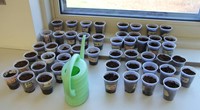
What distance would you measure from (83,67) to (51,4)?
0.54m

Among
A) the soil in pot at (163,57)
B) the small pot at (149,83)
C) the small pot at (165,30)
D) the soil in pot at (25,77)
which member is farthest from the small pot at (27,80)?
the small pot at (165,30)

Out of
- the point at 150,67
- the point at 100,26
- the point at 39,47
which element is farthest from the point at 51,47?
the point at 150,67

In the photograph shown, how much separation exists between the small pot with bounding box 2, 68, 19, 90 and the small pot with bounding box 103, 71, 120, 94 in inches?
14.9

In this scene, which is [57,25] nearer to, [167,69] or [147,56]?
[147,56]

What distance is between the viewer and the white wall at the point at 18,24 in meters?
1.00

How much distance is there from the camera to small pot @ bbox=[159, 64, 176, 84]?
0.87 meters

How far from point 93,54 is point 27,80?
1.03 feet

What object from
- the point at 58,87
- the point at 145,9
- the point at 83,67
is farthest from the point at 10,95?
the point at 145,9

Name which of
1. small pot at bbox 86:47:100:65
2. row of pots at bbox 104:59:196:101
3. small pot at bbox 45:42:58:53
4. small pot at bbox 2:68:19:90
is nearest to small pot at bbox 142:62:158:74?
row of pots at bbox 104:59:196:101

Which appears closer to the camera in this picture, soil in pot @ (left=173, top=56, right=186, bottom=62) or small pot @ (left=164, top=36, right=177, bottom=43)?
soil in pot @ (left=173, top=56, right=186, bottom=62)

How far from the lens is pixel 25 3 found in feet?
3.21

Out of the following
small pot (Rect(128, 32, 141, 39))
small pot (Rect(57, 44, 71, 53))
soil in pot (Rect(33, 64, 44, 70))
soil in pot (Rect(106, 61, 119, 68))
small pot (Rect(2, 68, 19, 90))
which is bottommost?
small pot (Rect(2, 68, 19, 90))

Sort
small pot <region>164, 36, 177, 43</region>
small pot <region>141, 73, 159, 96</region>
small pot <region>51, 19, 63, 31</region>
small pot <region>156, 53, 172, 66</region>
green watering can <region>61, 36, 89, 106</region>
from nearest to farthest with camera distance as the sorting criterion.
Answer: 1. green watering can <region>61, 36, 89, 106</region>
2. small pot <region>141, 73, 159, 96</region>
3. small pot <region>156, 53, 172, 66</region>
4. small pot <region>164, 36, 177, 43</region>
5. small pot <region>51, 19, 63, 31</region>

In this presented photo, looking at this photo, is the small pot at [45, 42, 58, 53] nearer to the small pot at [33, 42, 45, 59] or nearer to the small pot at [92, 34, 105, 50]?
the small pot at [33, 42, 45, 59]
